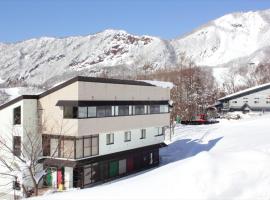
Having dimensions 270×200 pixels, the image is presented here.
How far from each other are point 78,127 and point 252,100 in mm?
58382

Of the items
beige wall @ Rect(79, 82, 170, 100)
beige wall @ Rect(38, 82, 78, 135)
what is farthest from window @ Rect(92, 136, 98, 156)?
beige wall @ Rect(79, 82, 170, 100)

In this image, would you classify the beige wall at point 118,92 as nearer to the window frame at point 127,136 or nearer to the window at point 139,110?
the window at point 139,110

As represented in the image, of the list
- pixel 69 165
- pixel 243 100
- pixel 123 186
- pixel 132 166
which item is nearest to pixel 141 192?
pixel 123 186

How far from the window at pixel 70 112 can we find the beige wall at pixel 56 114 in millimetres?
342

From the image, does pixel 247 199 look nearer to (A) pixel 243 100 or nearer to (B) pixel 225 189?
(B) pixel 225 189

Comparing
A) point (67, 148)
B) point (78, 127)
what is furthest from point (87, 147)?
point (78, 127)

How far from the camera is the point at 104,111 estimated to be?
106 ft

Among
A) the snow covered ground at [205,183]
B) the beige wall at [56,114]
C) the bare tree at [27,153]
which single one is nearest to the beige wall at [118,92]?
the beige wall at [56,114]

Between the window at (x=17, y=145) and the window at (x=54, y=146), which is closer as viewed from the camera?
the window at (x=54, y=146)

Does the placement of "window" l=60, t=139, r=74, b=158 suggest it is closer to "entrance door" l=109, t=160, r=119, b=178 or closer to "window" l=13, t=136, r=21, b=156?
"window" l=13, t=136, r=21, b=156

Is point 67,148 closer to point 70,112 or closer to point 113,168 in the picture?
point 70,112

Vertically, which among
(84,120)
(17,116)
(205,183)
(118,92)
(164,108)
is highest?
(118,92)

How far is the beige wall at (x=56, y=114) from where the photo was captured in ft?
97.8

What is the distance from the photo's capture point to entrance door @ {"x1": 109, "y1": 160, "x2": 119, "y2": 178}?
33.6 metres
